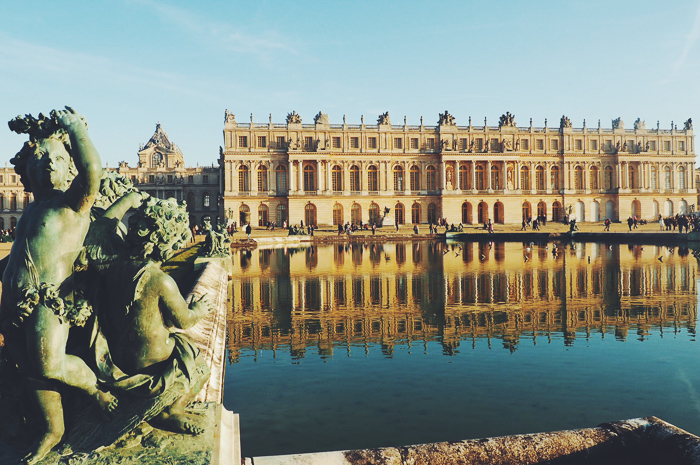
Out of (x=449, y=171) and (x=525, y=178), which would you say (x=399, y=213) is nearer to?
(x=449, y=171)

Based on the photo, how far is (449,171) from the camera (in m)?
64.8

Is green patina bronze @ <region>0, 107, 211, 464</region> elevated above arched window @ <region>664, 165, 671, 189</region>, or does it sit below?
below

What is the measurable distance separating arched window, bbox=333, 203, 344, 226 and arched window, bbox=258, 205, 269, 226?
786cm

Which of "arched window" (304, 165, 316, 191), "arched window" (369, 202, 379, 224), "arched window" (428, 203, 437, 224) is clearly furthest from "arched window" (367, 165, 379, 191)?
"arched window" (428, 203, 437, 224)

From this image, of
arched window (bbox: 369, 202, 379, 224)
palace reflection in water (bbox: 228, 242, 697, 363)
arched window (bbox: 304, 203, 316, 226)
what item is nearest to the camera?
palace reflection in water (bbox: 228, 242, 697, 363)

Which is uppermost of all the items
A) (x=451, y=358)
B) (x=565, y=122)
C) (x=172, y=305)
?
(x=565, y=122)

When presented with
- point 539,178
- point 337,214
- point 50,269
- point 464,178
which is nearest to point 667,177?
point 539,178

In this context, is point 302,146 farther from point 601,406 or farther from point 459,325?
point 601,406

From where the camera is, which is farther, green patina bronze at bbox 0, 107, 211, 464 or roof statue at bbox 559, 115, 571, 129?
roof statue at bbox 559, 115, 571, 129

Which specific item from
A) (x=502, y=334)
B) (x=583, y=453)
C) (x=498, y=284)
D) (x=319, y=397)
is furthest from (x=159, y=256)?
(x=498, y=284)

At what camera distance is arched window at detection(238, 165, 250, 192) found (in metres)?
61.2

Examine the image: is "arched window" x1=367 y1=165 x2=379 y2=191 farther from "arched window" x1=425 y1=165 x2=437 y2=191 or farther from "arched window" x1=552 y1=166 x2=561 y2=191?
"arched window" x1=552 y1=166 x2=561 y2=191

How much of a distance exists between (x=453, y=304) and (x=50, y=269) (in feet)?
35.4

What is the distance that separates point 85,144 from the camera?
9.95 ft
